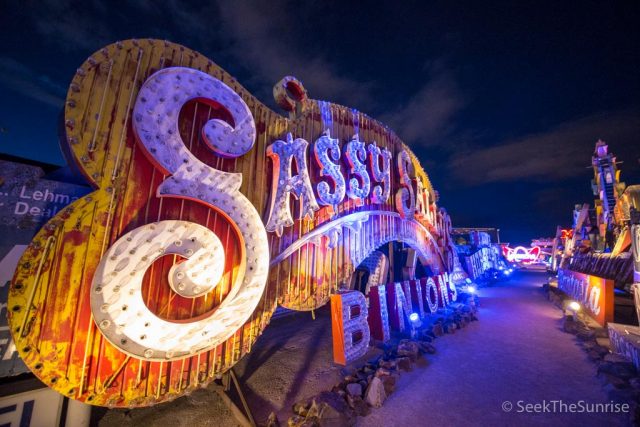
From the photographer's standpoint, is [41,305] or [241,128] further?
[241,128]

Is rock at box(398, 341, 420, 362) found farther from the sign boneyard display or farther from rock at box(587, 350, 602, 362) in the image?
rock at box(587, 350, 602, 362)

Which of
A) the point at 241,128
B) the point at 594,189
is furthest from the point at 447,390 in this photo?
the point at 594,189

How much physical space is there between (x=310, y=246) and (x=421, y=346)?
3786mm

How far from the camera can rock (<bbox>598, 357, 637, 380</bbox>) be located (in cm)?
448

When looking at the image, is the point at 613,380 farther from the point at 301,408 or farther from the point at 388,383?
the point at 301,408

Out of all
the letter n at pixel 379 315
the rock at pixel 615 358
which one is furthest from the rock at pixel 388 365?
the rock at pixel 615 358

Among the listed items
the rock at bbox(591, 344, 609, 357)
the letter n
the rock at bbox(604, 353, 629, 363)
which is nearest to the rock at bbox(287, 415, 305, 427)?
the letter n

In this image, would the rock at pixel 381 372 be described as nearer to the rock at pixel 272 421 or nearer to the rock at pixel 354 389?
the rock at pixel 354 389

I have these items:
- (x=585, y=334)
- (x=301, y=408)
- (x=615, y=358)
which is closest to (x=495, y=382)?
(x=615, y=358)

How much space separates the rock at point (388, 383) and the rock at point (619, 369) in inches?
165

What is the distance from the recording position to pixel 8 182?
7.60 ft

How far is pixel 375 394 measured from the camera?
3928mm

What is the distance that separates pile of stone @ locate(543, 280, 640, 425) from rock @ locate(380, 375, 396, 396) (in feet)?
10.7

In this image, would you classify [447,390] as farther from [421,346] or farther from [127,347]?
[127,347]
